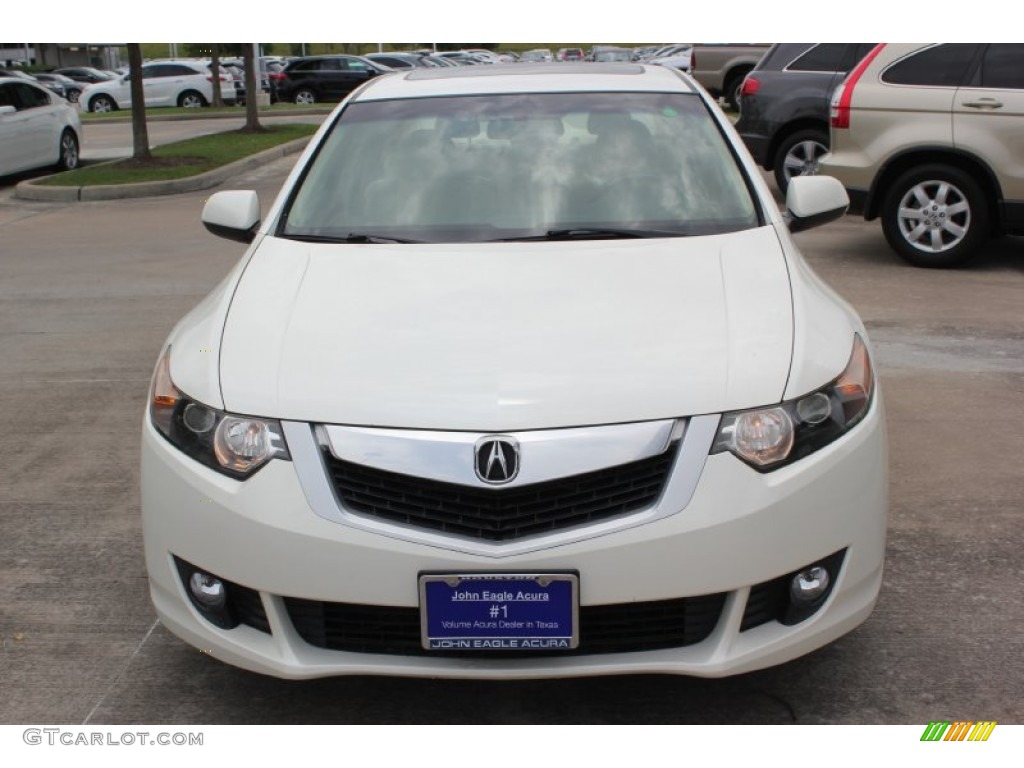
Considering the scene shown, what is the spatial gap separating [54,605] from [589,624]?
1.89m

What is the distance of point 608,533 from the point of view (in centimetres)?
279

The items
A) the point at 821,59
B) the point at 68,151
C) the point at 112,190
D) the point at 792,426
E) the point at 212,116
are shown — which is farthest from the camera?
the point at 212,116

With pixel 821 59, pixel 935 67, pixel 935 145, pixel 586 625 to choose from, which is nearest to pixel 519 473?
pixel 586 625

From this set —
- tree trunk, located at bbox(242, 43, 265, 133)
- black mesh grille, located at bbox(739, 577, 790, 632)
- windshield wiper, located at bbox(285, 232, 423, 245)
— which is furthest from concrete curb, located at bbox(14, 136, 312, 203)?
black mesh grille, located at bbox(739, 577, 790, 632)

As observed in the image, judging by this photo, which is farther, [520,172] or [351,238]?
[520,172]

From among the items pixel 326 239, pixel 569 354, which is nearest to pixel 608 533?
pixel 569 354

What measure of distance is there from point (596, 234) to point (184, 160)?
1396 cm

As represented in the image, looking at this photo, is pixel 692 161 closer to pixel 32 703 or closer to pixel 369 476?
pixel 369 476

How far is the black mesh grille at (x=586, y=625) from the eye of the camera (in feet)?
9.45

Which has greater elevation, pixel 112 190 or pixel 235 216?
pixel 235 216

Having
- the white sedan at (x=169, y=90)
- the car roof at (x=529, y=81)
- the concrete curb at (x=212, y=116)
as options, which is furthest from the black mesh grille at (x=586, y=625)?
the white sedan at (x=169, y=90)

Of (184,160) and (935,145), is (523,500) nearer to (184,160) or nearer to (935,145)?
(935,145)

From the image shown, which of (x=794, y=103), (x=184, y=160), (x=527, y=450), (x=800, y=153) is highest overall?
(x=794, y=103)

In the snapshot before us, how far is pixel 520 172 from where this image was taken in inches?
164
